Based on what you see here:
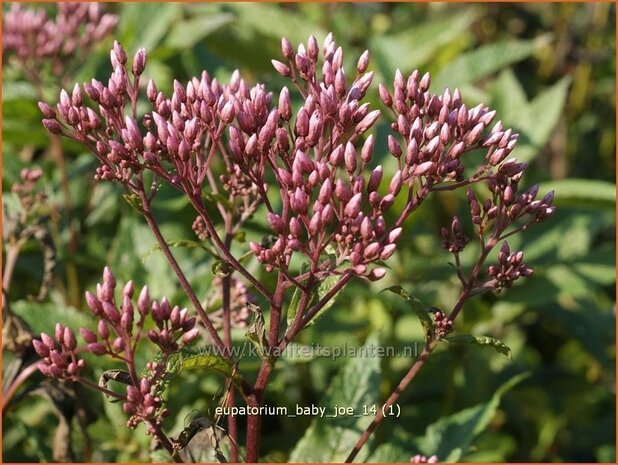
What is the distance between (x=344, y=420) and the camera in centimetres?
278

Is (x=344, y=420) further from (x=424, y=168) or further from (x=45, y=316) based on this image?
(x=45, y=316)

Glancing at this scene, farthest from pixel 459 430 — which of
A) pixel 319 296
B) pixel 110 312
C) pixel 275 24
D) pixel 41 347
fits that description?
pixel 275 24

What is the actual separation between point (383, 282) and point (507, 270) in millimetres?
1879

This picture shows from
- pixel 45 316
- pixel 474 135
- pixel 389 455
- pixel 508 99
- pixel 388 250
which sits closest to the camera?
pixel 388 250

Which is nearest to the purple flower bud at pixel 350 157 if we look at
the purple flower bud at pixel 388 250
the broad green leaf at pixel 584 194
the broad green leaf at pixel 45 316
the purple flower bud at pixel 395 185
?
the purple flower bud at pixel 395 185

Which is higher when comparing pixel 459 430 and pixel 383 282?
pixel 383 282

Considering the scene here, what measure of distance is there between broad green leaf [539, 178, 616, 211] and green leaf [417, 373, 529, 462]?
128 centimetres

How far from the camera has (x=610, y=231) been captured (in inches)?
213

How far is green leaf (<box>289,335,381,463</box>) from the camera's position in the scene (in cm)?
273

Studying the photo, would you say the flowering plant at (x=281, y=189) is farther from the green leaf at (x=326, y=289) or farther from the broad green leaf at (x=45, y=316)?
the broad green leaf at (x=45, y=316)

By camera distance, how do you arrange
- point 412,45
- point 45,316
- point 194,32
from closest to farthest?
point 45,316 → point 194,32 → point 412,45

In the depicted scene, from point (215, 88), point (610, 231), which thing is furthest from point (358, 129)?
point (610, 231)

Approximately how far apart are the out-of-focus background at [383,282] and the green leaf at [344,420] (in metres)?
0.20

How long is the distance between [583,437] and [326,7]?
3101 mm
